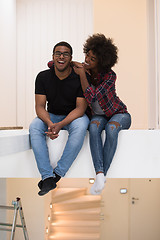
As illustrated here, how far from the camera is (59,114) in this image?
8.33 ft

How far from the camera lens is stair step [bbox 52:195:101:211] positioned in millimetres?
6163

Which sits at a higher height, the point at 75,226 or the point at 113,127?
the point at 113,127

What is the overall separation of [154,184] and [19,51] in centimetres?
359

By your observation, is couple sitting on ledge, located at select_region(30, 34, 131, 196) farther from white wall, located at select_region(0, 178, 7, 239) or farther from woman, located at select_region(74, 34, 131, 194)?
white wall, located at select_region(0, 178, 7, 239)

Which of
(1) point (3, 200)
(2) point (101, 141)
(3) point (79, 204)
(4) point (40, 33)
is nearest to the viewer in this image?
(2) point (101, 141)

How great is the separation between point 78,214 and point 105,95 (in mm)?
4331

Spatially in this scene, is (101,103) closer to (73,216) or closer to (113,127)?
(113,127)

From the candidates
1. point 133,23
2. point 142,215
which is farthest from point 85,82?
point 142,215

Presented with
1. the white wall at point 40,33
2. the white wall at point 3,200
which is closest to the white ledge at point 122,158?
the white wall at point 40,33

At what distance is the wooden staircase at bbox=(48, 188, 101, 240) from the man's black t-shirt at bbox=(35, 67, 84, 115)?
3.86 m

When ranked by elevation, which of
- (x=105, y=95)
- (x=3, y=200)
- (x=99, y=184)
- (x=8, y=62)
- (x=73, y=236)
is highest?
(x=8, y=62)

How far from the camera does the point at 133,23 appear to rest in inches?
222

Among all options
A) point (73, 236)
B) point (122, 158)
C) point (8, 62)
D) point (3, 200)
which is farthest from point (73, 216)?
point (122, 158)

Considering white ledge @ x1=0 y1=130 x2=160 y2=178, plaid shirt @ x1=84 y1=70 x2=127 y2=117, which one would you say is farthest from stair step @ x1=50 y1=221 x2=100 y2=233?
plaid shirt @ x1=84 y1=70 x2=127 y2=117
